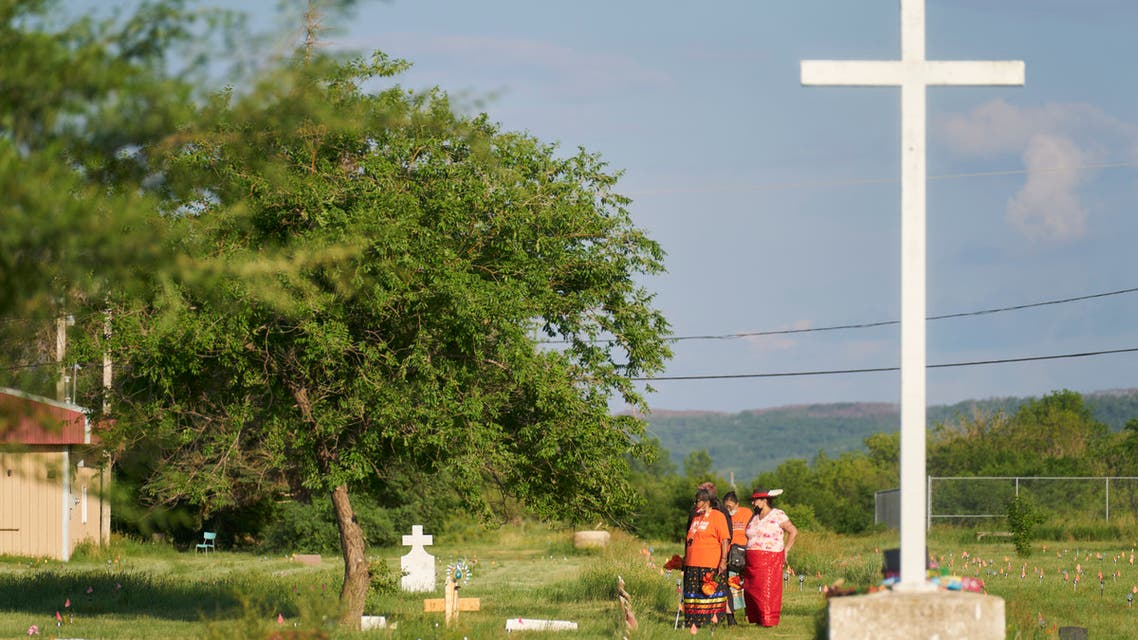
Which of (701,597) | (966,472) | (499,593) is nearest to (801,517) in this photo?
(499,593)

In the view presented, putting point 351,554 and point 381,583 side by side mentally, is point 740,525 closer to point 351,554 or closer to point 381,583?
point 351,554

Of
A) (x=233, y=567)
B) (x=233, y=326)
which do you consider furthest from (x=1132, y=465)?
(x=233, y=326)

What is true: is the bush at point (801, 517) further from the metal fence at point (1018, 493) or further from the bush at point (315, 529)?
the bush at point (315, 529)

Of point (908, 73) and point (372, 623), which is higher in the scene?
point (908, 73)

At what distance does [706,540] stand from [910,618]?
8997 mm

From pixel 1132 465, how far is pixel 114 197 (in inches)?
2331

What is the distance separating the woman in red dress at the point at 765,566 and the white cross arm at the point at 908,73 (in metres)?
9.06

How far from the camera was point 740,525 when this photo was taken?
18.4 metres

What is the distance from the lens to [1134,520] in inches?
1537

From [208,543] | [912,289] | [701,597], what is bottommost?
[208,543]

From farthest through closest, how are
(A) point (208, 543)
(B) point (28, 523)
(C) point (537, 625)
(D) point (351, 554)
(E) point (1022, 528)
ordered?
1. (A) point (208, 543)
2. (B) point (28, 523)
3. (E) point (1022, 528)
4. (D) point (351, 554)
5. (C) point (537, 625)

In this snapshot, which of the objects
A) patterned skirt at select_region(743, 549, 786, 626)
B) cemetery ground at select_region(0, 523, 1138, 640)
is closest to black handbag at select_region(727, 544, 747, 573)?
patterned skirt at select_region(743, 549, 786, 626)

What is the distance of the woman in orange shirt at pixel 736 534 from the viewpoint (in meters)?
16.7

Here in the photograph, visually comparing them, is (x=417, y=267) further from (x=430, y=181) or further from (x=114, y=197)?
(x=114, y=197)
